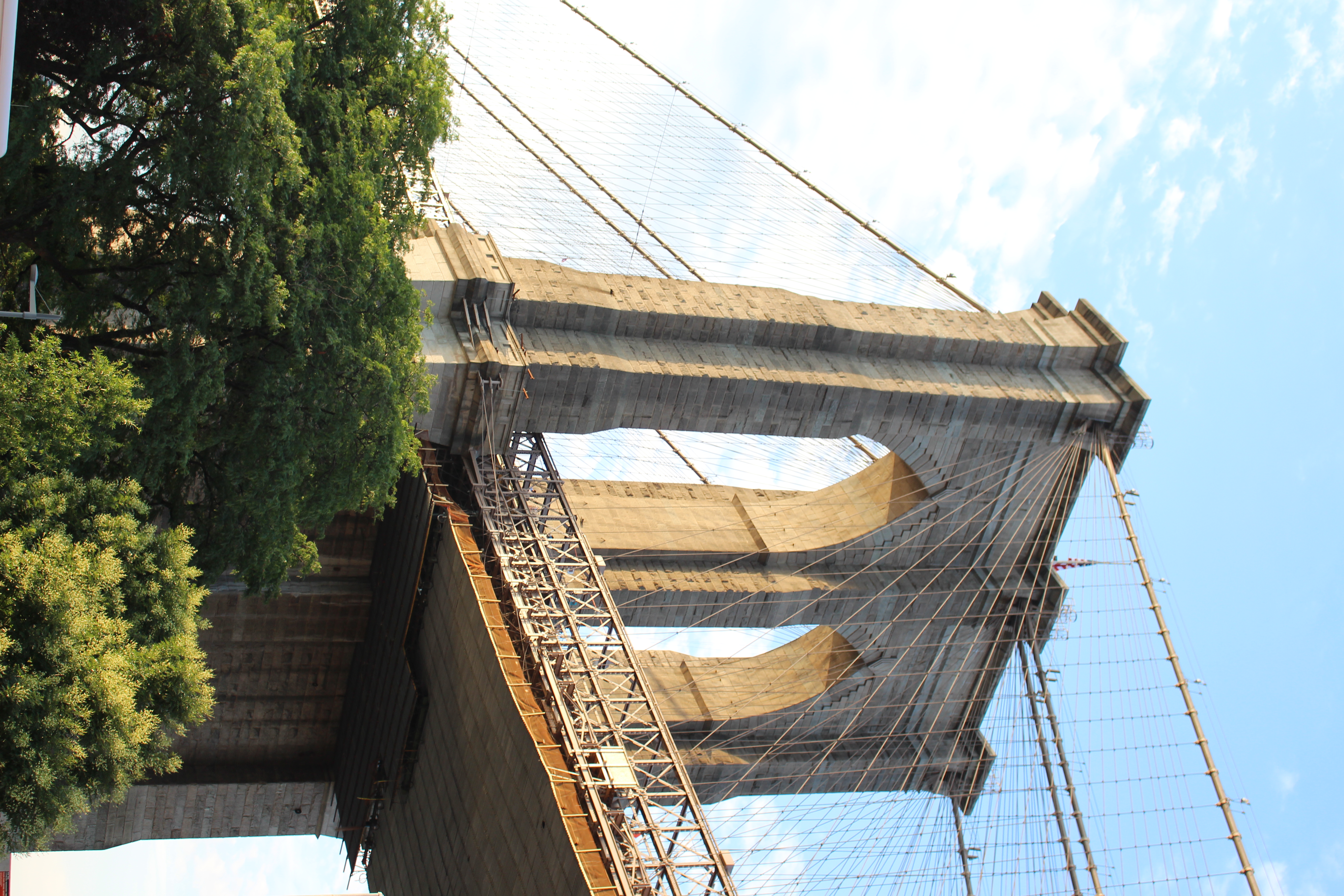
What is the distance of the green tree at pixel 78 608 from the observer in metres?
15.5

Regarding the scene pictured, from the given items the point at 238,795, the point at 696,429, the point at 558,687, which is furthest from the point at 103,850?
the point at 696,429

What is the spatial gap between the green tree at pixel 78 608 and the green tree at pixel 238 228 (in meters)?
1.38

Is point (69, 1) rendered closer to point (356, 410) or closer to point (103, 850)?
point (356, 410)

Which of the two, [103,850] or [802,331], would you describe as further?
A: [103,850]

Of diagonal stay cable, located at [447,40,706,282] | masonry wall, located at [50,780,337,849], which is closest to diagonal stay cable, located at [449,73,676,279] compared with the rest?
diagonal stay cable, located at [447,40,706,282]

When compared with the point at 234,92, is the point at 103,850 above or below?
below

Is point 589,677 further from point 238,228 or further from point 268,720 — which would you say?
point 268,720

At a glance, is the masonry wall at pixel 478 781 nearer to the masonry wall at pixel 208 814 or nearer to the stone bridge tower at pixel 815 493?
the stone bridge tower at pixel 815 493

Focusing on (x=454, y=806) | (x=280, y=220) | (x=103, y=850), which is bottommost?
(x=103, y=850)

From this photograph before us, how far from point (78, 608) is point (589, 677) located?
11.2 meters

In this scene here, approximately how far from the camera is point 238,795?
3538 cm

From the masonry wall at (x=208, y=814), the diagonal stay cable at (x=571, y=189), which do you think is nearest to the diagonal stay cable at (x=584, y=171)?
the diagonal stay cable at (x=571, y=189)

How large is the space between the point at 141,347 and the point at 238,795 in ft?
65.1

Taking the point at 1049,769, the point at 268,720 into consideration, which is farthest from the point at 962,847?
the point at 268,720
